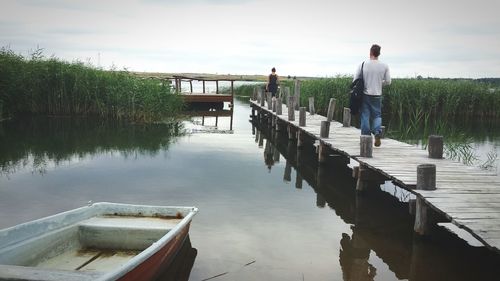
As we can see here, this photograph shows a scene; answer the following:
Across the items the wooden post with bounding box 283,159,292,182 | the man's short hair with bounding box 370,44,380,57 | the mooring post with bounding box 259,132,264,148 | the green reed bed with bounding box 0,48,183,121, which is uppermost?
the man's short hair with bounding box 370,44,380,57

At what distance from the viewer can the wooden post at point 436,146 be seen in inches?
343

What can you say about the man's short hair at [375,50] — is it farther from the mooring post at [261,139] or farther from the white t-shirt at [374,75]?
the mooring post at [261,139]

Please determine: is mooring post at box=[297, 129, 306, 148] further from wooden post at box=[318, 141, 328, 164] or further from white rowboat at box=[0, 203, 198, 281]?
white rowboat at box=[0, 203, 198, 281]

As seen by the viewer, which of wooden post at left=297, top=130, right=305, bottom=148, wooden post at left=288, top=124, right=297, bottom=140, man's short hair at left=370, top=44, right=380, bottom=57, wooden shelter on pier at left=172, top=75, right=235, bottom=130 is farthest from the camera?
wooden shelter on pier at left=172, top=75, right=235, bottom=130

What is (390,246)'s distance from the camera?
643 centimetres

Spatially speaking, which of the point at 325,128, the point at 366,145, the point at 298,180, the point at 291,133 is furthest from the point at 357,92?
the point at 291,133

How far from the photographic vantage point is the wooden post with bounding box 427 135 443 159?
28.6 feet

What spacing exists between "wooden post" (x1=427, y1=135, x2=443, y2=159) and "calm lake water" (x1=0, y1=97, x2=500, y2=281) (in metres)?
1.06

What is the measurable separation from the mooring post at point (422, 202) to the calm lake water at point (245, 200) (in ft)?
0.80

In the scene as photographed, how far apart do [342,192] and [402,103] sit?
51.8 feet

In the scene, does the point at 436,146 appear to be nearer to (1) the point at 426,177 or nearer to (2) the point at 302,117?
(1) the point at 426,177

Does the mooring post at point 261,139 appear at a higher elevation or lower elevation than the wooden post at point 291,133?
lower

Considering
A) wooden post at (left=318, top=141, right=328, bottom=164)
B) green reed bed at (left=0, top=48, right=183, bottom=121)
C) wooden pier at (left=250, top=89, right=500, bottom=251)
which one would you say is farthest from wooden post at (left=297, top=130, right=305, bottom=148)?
green reed bed at (left=0, top=48, right=183, bottom=121)

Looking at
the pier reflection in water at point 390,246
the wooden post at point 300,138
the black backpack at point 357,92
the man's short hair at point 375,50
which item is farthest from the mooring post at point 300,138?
the man's short hair at point 375,50
